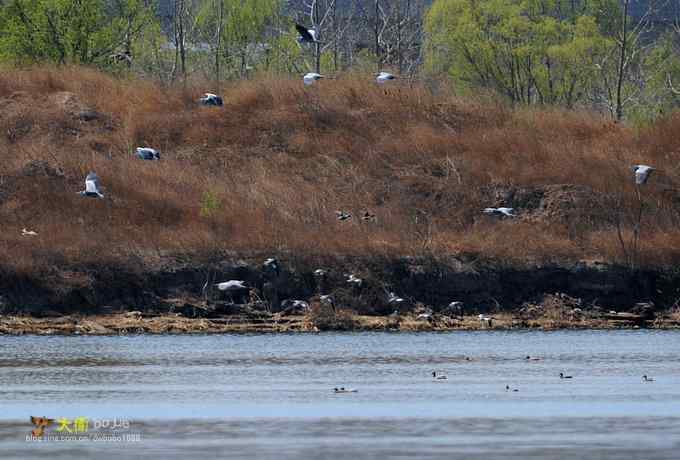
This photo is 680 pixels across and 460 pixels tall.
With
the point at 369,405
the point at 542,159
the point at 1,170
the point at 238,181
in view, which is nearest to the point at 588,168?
the point at 542,159

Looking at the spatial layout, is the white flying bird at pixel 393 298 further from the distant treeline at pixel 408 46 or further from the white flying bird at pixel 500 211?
the distant treeline at pixel 408 46

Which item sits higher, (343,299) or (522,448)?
(343,299)

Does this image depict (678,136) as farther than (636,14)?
No

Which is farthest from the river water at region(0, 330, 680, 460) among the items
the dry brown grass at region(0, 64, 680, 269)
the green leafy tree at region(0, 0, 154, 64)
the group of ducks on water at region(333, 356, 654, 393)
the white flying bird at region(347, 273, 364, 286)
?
the green leafy tree at region(0, 0, 154, 64)

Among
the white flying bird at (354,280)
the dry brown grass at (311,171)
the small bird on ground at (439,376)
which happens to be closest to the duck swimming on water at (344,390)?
the small bird on ground at (439,376)

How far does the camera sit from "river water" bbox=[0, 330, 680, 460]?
1978 cm

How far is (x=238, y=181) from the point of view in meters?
47.7

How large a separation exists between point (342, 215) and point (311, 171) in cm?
600

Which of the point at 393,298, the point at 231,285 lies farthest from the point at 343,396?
the point at 393,298

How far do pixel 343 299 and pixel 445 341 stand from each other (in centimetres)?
474

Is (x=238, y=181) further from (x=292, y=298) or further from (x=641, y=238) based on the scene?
(x=641, y=238)

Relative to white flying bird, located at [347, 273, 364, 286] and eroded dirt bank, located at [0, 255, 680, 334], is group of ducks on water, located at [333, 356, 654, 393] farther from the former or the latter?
white flying bird, located at [347, 273, 364, 286]

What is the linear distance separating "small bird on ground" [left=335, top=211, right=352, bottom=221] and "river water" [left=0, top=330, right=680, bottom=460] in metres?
6.21

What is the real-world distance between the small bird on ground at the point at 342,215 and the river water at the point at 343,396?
244 inches
